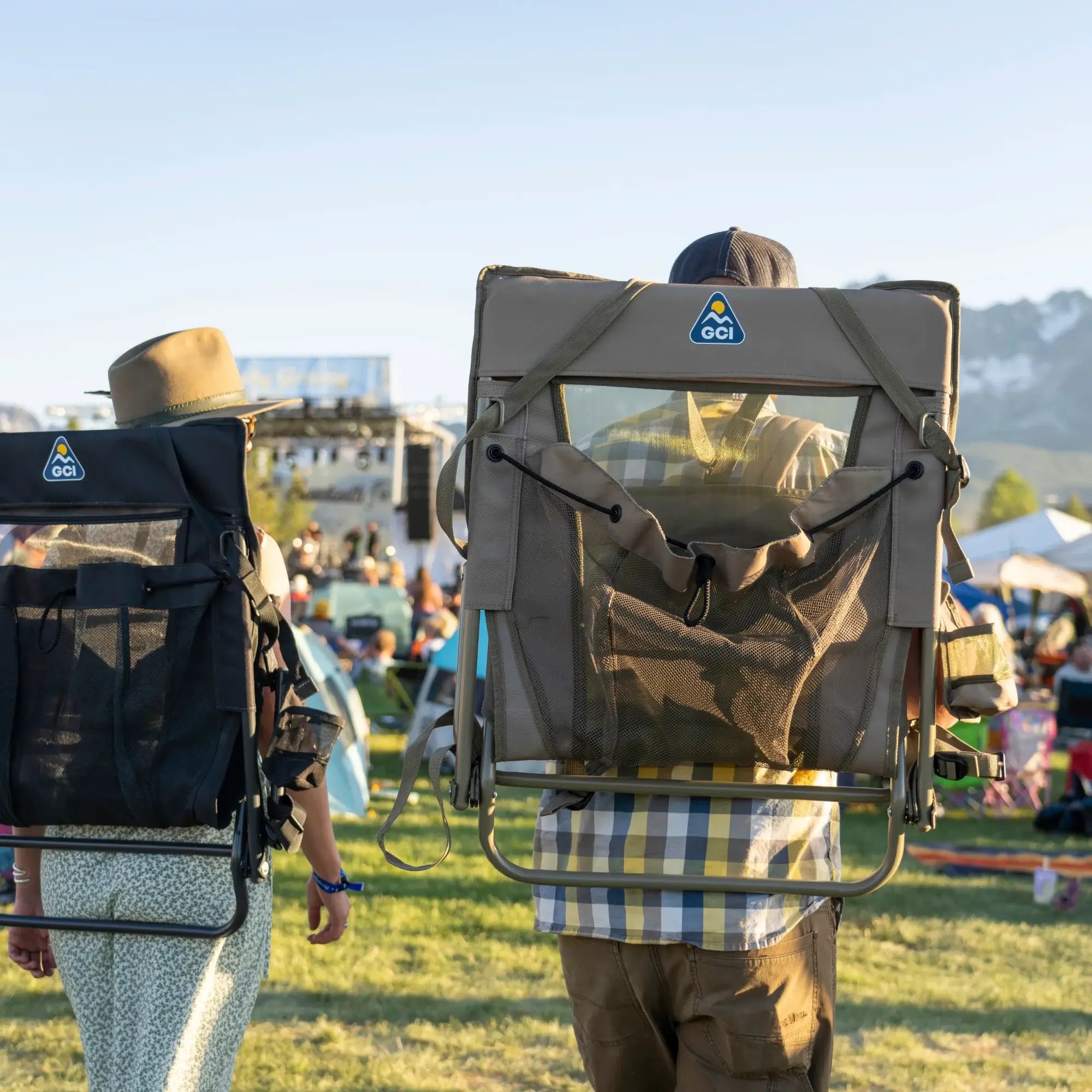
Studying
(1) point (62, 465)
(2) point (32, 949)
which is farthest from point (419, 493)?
(1) point (62, 465)

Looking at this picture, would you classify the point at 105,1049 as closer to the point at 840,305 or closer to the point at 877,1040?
the point at 840,305

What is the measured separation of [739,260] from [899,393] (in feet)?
1.90

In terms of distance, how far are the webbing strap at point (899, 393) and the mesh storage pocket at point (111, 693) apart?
109 centimetres

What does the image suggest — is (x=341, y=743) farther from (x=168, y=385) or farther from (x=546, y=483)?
(x=546, y=483)

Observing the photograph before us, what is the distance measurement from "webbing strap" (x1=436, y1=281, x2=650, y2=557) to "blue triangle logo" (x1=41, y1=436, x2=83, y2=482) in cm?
68

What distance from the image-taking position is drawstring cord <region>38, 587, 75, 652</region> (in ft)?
6.73

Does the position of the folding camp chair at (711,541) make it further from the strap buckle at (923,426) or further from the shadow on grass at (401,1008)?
the shadow on grass at (401,1008)

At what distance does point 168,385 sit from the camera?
251cm

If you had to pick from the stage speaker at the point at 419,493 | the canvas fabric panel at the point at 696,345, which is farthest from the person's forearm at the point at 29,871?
the stage speaker at the point at 419,493

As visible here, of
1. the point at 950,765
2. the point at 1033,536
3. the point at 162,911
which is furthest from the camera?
the point at 1033,536

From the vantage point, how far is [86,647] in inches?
80.2

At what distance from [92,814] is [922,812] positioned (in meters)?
1.34

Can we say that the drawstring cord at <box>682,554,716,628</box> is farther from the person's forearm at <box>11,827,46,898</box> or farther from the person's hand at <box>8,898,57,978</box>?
the person's hand at <box>8,898,57,978</box>

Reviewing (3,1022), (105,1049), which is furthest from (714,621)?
(3,1022)
